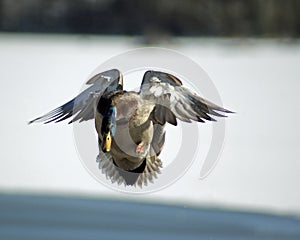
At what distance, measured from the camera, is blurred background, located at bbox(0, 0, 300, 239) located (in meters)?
2.52

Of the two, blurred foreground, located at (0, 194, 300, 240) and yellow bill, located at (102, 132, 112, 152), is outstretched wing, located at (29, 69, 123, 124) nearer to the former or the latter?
yellow bill, located at (102, 132, 112, 152)

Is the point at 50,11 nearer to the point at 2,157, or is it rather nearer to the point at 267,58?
the point at 267,58

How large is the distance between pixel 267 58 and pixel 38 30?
338 centimetres

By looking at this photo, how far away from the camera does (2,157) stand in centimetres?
386

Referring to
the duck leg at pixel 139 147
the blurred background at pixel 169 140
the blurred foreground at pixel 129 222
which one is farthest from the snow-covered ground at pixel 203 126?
the duck leg at pixel 139 147

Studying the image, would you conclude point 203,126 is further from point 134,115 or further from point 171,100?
point 134,115

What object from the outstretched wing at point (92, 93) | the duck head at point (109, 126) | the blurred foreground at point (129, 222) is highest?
the outstretched wing at point (92, 93)

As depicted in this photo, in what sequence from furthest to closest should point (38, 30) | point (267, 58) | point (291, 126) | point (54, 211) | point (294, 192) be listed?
1. point (38, 30)
2. point (267, 58)
3. point (291, 126)
4. point (294, 192)
5. point (54, 211)

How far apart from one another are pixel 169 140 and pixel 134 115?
Answer: 0.36 m

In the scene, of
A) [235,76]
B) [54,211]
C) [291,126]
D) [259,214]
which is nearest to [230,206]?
[259,214]

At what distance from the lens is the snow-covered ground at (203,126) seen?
3.23 m

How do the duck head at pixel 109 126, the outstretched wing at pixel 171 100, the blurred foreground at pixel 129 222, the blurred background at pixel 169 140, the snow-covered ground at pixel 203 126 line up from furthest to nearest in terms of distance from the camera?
the snow-covered ground at pixel 203 126
the blurred background at pixel 169 140
the blurred foreground at pixel 129 222
the outstretched wing at pixel 171 100
the duck head at pixel 109 126

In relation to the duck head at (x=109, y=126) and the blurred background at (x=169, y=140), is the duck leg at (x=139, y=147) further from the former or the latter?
the blurred background at (x=169, y=140)

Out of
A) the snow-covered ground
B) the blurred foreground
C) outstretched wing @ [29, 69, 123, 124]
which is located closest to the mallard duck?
outstretched wing @ [29, 69, 123, 124]
